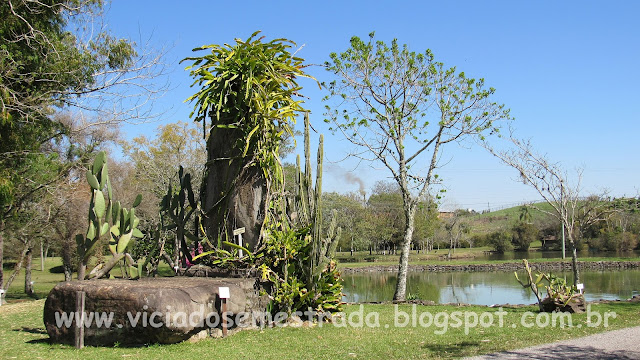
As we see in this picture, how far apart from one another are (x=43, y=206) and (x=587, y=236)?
191 ft

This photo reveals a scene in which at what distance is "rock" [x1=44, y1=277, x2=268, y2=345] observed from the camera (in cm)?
743

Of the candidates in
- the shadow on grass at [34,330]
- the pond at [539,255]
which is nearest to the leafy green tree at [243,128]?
the shadow on grass at [34,330]

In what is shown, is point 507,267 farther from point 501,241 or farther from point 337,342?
point 337,342

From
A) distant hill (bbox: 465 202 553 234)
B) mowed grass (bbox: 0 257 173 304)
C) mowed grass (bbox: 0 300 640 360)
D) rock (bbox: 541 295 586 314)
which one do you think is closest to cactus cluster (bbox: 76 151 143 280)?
mowed grass (bbox: 0 300 640 360)

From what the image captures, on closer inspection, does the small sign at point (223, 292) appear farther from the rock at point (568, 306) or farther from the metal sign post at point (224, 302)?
the rock at point (568, 306)

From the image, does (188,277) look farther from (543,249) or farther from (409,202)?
(543,249)

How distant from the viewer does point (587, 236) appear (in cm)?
6084

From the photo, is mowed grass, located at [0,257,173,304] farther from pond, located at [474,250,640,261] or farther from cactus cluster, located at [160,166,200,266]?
pond, located at [474,250,640,261]

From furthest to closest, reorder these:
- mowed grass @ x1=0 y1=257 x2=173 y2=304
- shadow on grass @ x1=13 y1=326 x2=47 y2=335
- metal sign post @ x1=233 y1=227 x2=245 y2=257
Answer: mowed grass @ x1=0 y1=257 x2=173 y2=304 < metal sign post @ x1=233 y1=227 x2=245 y2=257 < shadow on grass @ x1=13 y1=326 x2=47 y2=335

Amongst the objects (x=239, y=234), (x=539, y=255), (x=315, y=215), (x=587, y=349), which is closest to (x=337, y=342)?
(x=315, y=215)

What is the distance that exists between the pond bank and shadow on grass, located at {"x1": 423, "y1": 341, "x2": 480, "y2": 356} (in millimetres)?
30593

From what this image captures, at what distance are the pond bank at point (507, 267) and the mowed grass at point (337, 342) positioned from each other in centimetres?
2794

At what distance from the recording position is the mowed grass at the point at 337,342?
7.30m

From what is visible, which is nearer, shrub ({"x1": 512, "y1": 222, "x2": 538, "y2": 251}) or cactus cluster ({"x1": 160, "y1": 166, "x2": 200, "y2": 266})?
cactus cluster ({"x1": 160, "y1": 166, "x2": 200, "y2": 266})
